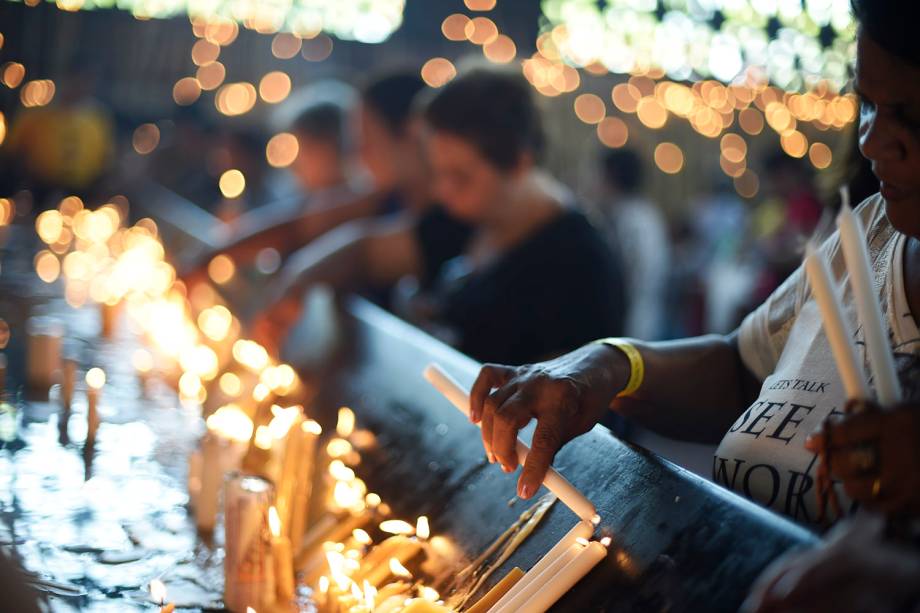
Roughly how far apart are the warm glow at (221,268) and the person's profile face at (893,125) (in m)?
3.25

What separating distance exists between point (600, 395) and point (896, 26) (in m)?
0.59

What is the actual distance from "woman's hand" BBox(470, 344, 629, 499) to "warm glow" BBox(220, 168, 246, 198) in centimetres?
586

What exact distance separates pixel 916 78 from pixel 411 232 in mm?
2492

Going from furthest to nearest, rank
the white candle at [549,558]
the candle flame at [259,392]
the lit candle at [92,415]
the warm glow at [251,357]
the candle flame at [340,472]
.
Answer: the warm glow at [251,357] < the candle flame at [259,392] < the lit candle at [92,415] < the candle flame at [340,472] < the white candle at [549,558]

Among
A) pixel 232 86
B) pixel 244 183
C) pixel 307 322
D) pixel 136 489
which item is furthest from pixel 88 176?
pixel 136 489

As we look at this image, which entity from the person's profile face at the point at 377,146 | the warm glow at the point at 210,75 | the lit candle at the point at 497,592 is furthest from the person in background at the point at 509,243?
the warm glow at the point at 210,75

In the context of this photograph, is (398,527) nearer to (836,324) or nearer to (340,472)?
(340,472)

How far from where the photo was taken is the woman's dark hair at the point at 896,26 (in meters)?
1.07

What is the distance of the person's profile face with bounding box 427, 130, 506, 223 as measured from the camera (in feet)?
9.04

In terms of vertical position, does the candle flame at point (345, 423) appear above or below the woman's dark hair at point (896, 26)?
below

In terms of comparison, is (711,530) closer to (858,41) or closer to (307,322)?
(858,41)

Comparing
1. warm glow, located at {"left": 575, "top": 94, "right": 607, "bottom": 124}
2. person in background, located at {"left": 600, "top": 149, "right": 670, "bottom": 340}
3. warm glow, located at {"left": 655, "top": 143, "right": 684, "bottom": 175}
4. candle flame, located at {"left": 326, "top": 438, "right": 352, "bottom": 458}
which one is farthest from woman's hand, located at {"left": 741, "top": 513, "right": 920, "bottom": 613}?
warm glow, located at {"left": 655, "top": 143, "right": 684, "bottom": 175}

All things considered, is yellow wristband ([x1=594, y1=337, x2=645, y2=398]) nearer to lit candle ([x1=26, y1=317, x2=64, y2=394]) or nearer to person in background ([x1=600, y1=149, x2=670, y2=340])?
lit candle ([x1=26, y1=317, x2=64, y2=394])

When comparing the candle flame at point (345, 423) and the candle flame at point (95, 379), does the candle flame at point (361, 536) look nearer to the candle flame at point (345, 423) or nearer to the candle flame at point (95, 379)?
the candle flame at point (345, 423)
